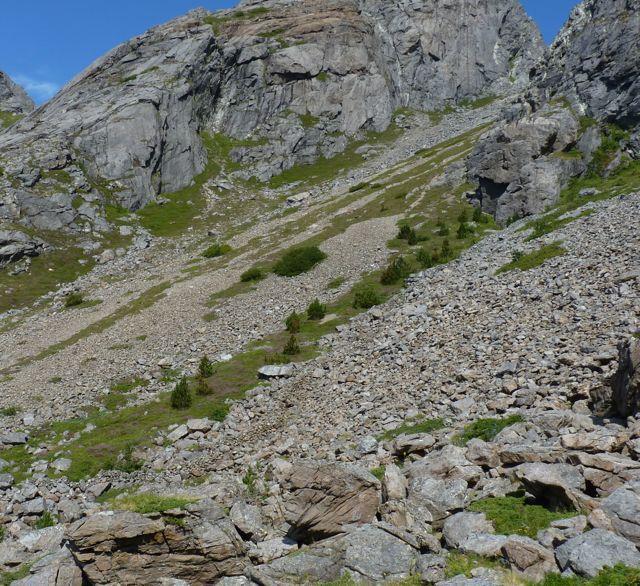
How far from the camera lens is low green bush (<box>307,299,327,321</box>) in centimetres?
3481

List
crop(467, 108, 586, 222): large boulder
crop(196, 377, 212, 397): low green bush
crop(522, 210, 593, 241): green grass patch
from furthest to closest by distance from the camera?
crop(467, 108, 586, 222): large boulder < crop(522, 210, 593, 241): green grass patch < crop(196, 377, 212, 397): low green bush

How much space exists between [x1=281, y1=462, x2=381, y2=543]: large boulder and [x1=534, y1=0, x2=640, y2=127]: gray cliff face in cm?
5358

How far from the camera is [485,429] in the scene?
15531 millimetres

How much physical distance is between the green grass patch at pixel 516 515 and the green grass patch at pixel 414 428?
18.8 ft

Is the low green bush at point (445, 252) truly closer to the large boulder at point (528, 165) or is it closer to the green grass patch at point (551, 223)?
the green grass patch at point (551, 223)

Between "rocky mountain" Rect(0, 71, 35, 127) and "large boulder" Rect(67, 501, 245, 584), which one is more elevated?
"rocky mountain" Rect(0, 71, 35, 127)

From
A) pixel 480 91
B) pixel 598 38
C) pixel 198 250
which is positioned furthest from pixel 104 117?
pixel 480 91

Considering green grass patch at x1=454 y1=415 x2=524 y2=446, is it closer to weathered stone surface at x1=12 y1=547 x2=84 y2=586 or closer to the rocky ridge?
weathered stone surface at x1=12 y1=547 x2=84 y2=586

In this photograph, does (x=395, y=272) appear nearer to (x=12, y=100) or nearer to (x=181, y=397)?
(x=181, y=397)

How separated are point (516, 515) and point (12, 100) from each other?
7705 inches

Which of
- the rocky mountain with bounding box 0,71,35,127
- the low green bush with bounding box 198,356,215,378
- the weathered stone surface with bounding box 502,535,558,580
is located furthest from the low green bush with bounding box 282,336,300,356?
the rocky mountain with bounding box 0,71,35,127

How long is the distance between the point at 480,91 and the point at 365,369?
159 meters

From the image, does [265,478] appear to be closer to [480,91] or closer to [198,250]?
[198,250]

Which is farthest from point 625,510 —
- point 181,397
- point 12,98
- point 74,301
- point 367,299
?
point 12,98
